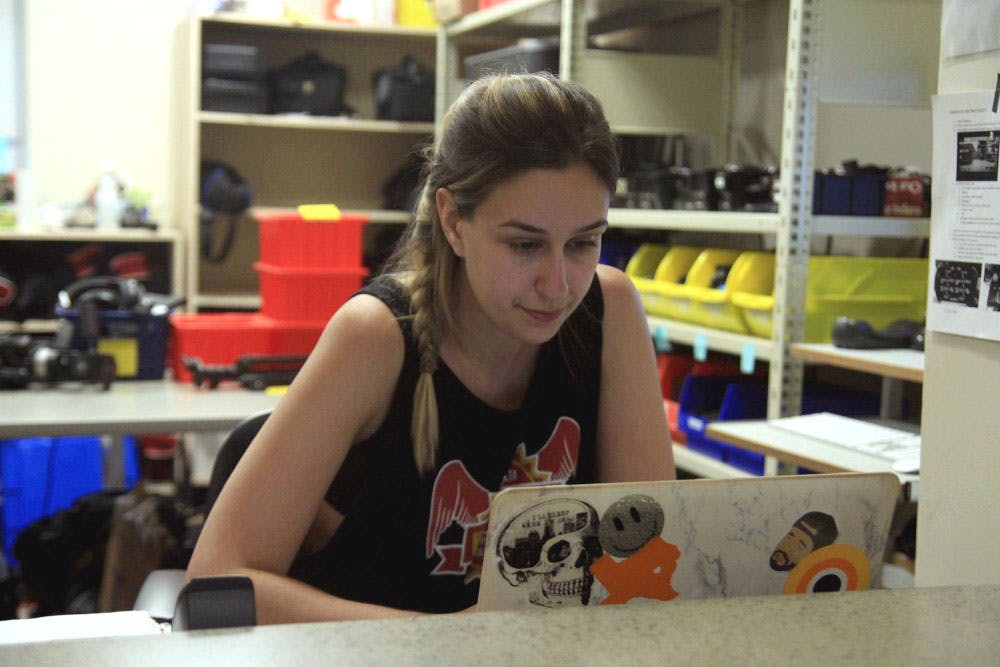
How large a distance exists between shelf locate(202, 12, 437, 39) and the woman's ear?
3.34 m

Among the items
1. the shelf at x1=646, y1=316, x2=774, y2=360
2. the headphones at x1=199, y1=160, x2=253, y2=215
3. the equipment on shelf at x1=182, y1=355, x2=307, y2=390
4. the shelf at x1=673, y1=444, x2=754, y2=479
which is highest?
the headphones at x1=199, y1=160, x2=253, y2=215

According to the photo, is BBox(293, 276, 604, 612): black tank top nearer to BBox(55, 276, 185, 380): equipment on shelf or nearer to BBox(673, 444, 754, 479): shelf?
BBox(673, 444, 754, 479): shelf

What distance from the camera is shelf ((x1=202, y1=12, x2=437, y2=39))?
4465mm

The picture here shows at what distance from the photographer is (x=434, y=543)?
141 centimetres

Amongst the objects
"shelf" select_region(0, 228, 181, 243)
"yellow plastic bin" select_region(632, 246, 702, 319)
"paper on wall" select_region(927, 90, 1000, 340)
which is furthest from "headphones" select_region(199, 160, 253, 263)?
"paper on wall" select_region(927, 90, 1000, 340)

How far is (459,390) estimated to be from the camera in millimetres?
1435

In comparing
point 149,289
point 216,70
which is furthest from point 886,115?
point 149,289

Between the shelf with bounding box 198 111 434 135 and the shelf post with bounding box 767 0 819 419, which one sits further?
the shelf with bounding box 198 111 434 135

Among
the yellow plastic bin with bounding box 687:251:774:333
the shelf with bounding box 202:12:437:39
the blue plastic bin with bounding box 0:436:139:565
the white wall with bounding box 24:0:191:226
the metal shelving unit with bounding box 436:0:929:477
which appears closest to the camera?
the metal shelving unit with bounding box 436:0:929:477

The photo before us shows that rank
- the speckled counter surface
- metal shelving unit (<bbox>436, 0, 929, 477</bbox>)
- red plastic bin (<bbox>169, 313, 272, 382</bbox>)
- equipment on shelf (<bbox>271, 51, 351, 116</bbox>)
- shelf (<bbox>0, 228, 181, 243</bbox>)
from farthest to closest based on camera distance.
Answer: equipment on shelf (<bbox>271, 51, 351, 116</bbox>), shelf (<bbox>0, 228, 181, 243</bbox>), red plastic bin (<bbox>169, 313, 272, 382</bbox>), metal shelving unit (<bbox>436, 0, 929, 477</bbox>), the speckled counter surface

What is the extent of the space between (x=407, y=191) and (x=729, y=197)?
2355mm

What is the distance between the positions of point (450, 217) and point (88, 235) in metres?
3.27

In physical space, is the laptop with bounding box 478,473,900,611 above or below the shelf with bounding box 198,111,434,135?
below

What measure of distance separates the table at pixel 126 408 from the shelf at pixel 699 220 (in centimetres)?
91
